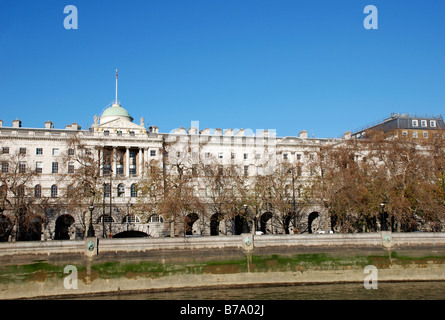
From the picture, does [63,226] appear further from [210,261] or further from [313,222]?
[313,222]

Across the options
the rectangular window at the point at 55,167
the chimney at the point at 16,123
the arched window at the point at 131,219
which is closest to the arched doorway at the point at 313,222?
the arched window at the point at 131,219

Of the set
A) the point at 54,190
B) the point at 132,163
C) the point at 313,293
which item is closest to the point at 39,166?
the point at 54,190

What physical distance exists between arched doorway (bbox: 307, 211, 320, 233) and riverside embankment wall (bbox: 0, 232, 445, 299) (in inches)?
983

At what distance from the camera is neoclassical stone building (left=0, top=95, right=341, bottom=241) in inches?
2438

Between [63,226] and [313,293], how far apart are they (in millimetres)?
40551

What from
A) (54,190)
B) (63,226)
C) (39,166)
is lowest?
(63,226)

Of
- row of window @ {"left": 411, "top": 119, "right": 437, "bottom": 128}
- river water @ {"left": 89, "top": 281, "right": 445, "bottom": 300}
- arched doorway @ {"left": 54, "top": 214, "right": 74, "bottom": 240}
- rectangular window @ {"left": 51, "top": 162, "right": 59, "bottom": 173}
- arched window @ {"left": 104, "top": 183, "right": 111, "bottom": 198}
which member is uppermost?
row of window @ {"left": 411, "top": 119, "right": 437, "bottom": 128}

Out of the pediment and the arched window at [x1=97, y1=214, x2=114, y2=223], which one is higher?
the pediment

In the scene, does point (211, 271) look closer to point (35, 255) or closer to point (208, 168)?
point (35, 255)

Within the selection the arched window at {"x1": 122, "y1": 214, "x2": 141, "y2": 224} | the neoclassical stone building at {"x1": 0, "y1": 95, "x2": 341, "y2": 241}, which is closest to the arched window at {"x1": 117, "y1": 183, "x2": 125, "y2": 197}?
the neoclassical stone building at {"x1": 0, "y1": 95, "x2": 341, "y2": 241}

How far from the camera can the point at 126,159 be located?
233 ft

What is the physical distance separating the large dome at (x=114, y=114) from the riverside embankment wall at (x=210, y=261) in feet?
125

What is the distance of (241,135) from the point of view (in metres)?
77.9

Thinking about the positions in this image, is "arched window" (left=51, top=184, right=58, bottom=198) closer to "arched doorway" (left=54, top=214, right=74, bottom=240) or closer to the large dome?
"arched doorway" (left=54, top=214, right=74, bottom=240)
